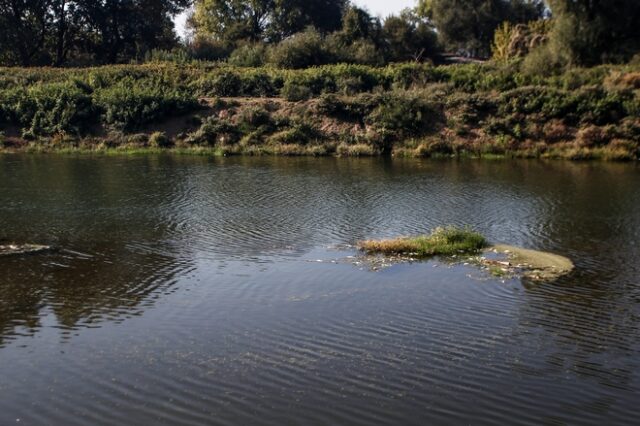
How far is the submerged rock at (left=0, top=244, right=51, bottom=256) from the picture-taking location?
70.7 feet

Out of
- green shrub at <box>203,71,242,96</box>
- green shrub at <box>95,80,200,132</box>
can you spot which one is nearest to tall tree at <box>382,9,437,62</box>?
green shrub at <box>203,71,242,96</box>

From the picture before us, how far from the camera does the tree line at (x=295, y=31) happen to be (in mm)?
59688

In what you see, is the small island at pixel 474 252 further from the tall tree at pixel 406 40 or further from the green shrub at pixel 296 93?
the tall tree at pixel 406 40

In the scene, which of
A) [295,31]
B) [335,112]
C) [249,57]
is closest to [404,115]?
[335,112]

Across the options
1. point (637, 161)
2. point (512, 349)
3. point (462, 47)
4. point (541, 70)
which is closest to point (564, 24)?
point (541, 70)

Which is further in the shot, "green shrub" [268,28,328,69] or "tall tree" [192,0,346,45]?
"tall tree" [192,0,346,45]

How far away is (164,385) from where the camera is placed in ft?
39.1

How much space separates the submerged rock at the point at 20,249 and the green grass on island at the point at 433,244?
10.2 m

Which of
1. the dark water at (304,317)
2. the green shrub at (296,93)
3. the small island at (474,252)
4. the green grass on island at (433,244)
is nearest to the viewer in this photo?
the dark water at (304,317)

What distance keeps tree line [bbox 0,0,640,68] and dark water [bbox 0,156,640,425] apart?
3315cm

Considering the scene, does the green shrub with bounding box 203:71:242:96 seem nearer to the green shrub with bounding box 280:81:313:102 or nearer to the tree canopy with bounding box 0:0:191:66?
the green shrub with bounding box 280:81:313:102

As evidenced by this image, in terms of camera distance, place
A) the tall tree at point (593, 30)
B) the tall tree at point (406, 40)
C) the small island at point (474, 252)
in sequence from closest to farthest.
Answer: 1. the small island at point (474, 252)
2. the tall tree at point (593, 30)
3. the tall tree at point (406, 40)

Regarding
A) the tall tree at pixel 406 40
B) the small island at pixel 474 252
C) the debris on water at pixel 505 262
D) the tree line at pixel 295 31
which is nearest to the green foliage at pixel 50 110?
the tree line at pixel 295 31

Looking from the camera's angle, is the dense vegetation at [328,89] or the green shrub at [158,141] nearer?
the dense vegetation at [328,89]
